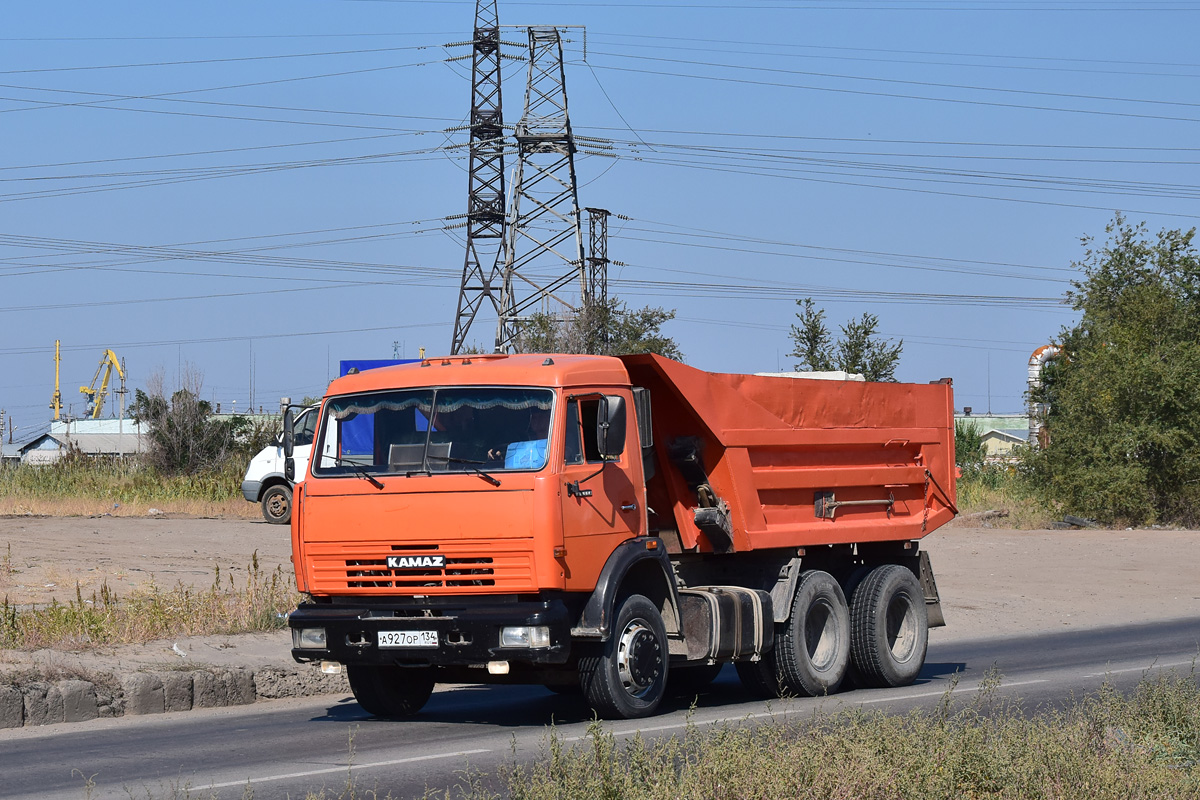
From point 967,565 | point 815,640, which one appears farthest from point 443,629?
point 967,565

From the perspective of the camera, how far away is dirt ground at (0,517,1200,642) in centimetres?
1888

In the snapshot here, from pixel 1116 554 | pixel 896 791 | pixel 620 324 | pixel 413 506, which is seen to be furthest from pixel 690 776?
pixel 620 324

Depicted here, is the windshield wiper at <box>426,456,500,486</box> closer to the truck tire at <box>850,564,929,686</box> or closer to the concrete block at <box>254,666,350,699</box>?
the concrete block at <box>254,666,350,699</box>

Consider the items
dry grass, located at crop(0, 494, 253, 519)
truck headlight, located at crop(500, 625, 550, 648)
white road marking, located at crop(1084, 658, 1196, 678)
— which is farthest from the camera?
dry grass, located at crop(0, 494, 253, 519)

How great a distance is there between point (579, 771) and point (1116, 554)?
25.6 metres

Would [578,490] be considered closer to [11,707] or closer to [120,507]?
[11,707]

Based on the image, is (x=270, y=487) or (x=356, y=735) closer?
(x=356, y=735)

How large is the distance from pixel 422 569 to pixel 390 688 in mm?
1624

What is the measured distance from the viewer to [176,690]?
11742 millimetres

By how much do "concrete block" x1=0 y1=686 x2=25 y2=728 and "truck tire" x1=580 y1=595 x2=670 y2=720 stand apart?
464 cm

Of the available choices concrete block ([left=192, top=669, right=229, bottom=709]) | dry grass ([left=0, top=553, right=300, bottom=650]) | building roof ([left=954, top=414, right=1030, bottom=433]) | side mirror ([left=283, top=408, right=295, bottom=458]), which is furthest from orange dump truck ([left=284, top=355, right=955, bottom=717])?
building roof ([left=954, top=414, right=1030, bottom=433])

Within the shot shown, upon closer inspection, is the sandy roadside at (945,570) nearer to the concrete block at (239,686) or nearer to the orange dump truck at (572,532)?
the concrete block at (239,686)

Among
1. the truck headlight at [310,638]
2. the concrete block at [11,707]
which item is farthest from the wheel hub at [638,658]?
the concrete block at [11,707]

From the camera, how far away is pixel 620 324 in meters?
45.4
